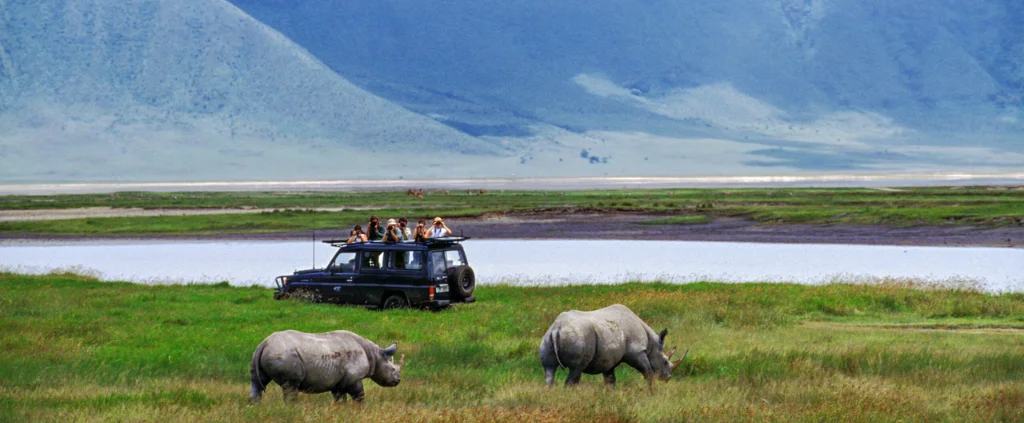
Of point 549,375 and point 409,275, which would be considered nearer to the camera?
point 549,375

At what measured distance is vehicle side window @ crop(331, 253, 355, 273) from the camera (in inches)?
1101

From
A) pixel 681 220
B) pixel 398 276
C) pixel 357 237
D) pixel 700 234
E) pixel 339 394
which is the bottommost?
pixel 700 234

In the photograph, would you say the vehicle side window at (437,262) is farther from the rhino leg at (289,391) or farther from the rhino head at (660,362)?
the rhino leg at (289,391)

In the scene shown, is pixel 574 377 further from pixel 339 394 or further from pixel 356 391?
pixel 339 394

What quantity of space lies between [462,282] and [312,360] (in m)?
12.6

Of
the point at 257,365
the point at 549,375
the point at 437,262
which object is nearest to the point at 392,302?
the point at 437,262

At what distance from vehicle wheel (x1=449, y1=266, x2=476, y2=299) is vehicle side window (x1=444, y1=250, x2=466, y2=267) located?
32 centimetres

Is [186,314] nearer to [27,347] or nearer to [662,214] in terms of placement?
[27,347]

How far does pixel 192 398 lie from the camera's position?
16.0m

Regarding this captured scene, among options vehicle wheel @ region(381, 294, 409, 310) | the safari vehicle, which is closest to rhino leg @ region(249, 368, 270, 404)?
the safari vehicle

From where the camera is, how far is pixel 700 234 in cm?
6575

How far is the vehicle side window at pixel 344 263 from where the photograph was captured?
2797cm

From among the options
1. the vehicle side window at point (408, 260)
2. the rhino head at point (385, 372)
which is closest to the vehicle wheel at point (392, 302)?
the vehicle side window at point (408, 260)

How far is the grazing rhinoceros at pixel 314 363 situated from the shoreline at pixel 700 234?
45600mm
